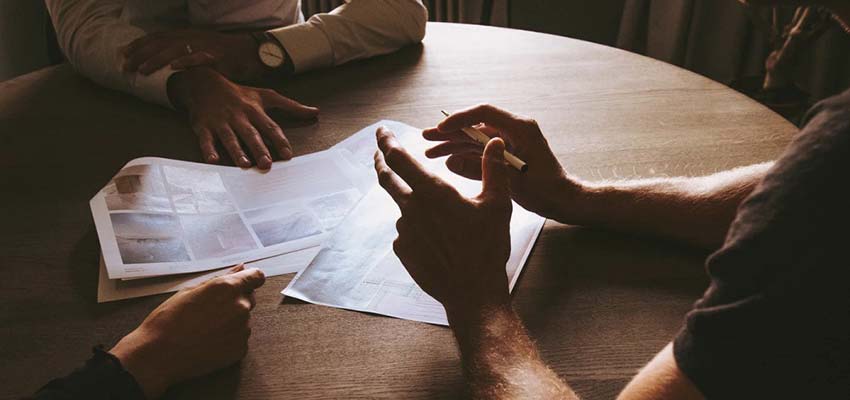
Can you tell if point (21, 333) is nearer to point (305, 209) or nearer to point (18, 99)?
point (305, 209)

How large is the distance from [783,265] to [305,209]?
2.09 feet

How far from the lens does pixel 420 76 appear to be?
4.44 feet

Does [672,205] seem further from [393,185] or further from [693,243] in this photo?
[393,185]

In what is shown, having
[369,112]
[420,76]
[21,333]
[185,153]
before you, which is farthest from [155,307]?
[420,76]

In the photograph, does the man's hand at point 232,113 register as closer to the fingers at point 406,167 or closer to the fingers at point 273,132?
the fingers at point 273,132

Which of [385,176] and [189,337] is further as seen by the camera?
[385,176]

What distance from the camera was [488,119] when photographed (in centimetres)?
98

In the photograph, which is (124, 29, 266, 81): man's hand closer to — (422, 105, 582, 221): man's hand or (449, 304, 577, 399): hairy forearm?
(422, 105, 582, 221): man's hand

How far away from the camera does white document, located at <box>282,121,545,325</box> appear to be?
799 millimetres

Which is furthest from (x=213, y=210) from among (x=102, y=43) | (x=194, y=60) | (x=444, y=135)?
(x=102, y=43)

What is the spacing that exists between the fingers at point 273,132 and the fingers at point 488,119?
0.26 m

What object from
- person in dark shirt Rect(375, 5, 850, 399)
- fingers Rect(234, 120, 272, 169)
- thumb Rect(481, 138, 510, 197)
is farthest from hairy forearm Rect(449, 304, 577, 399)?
fingers Rect(234, 120, 272, 169)

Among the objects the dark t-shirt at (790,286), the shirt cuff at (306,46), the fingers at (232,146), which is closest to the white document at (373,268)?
the fingers at (232,146)

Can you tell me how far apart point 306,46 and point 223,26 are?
255mm
